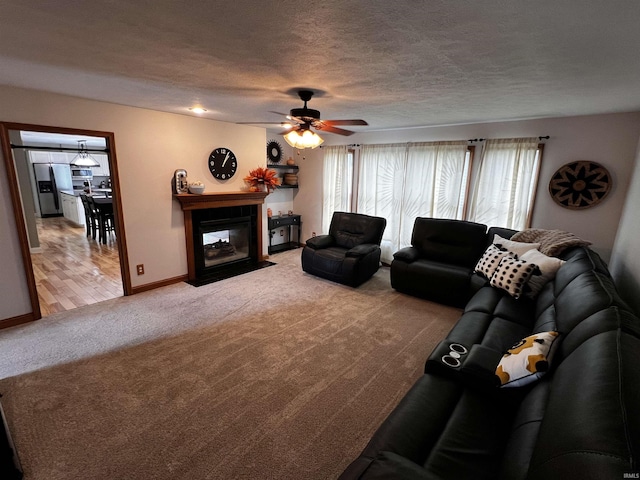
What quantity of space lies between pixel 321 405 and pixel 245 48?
2410mm

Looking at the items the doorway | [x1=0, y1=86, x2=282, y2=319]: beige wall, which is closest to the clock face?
[x1=0, y1=86, x2=282, y2=319]: beige wall

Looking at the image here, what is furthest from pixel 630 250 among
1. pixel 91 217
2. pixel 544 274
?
pixel 91 217

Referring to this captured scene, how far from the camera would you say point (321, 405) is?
2.12 meters

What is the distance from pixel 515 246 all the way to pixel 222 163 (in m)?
4.21

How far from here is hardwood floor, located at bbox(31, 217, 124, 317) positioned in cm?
379

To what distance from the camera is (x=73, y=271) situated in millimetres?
4734

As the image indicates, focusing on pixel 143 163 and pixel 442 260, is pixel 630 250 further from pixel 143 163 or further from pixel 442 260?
pixel 143 163

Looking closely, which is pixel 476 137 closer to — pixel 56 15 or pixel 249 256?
pixel 249 256

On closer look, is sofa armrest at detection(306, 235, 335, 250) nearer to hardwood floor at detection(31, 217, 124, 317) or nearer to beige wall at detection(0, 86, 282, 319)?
beige wall at detection(0, 86, 282, 319)

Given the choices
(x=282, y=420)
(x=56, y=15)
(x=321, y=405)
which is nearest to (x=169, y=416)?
(x=282, y=420)

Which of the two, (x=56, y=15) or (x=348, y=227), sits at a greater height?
(x=56, y=15)

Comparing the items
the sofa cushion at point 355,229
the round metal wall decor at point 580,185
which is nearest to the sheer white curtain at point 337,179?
the sofa cushion at point 355,229

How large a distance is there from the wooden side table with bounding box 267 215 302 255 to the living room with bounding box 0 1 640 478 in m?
1.11

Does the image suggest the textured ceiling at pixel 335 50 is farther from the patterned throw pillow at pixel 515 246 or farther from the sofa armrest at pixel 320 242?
the sofa armrest at pixel 320 242
